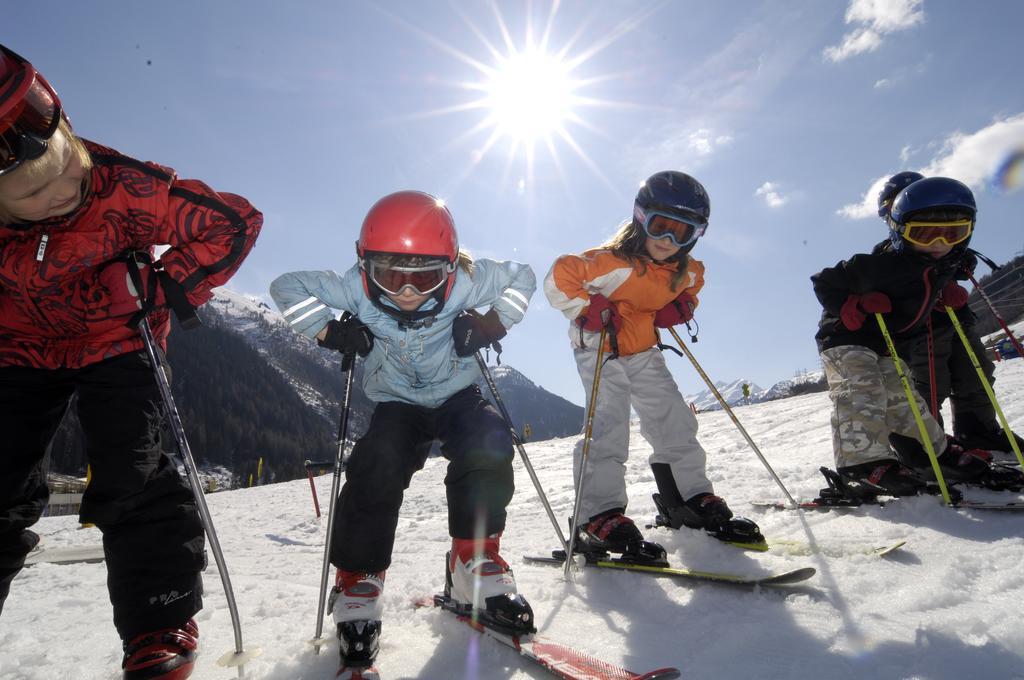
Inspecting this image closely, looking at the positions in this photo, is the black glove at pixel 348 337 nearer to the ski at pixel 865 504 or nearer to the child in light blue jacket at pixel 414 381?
the child in light blue jacket at pixel 414 381

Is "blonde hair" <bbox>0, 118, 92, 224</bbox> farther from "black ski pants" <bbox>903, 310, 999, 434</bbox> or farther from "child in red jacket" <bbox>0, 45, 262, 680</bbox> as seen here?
"black ski pants" <bbox>903, 310, 999, 434</bbox>

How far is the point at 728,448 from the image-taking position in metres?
9.45

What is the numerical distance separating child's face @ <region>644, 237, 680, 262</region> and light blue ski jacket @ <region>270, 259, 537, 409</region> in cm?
144

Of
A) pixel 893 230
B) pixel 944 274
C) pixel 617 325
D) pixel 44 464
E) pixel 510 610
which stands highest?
pixel 893 230

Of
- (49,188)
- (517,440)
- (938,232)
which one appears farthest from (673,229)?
(49,188)

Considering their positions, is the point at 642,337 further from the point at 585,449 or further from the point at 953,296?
the point at 953,296

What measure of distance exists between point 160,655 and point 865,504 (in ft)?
14.9

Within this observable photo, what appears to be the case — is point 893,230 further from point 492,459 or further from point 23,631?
point 23,631

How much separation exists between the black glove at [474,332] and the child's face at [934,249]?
3707 millimetres

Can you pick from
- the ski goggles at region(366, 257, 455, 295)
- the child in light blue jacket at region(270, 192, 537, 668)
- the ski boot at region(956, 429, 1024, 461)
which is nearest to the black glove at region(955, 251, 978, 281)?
the ski boot at region(956, 429, 1024, 461)

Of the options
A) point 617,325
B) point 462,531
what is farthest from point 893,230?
point 462,531

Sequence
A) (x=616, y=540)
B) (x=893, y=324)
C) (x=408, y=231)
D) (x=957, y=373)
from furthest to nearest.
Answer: (x=957, y=373) < (x=893, y=324) < (x=616, y=540) < (x=408, y=231)

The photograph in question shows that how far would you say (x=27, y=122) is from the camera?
1.87 m

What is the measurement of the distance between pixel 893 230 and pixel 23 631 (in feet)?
21.4
